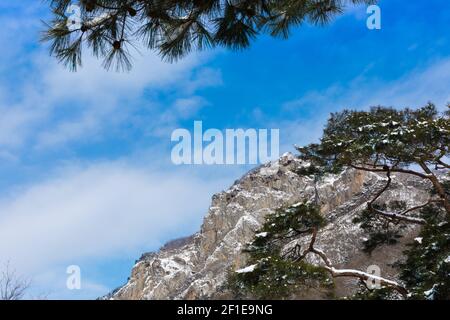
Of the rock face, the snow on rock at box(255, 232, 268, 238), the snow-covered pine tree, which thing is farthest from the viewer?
the rock face

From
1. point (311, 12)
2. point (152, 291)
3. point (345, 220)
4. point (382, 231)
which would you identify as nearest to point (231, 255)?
point (152, 291)

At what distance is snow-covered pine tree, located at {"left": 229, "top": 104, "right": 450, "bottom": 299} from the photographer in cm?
873

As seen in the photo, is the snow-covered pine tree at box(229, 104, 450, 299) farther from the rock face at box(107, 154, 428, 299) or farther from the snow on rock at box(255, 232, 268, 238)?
the rock face at box(107, 154, 428, 299)

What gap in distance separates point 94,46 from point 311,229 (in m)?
7.19

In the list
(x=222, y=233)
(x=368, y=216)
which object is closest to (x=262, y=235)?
(x=368, y=216)

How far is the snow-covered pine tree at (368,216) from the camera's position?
873 centimetres

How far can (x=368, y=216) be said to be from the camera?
12.2 m

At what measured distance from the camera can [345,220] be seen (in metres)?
44.8

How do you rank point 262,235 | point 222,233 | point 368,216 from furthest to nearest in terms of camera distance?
point 222,233 → point 368,216 → point 262,235

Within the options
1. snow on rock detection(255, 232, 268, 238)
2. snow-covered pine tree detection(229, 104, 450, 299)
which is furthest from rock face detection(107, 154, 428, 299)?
snow on rock detection(255, 232, 268, 238)

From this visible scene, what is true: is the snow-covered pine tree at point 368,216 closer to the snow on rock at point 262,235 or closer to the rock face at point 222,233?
the snow on rock at point 262,235

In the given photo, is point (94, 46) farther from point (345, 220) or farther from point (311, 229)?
point (345, 220)

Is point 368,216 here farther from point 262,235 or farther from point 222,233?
point 222,233

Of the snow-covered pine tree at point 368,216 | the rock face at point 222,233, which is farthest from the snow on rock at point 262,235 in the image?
the rock face at point 222,233
